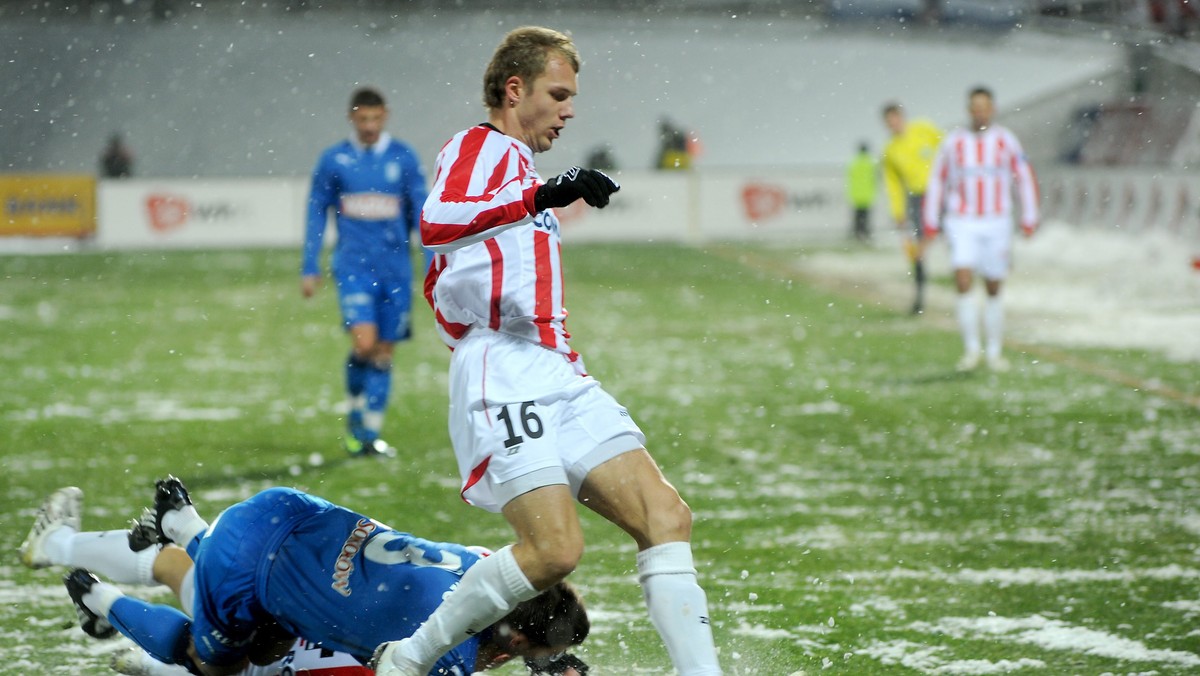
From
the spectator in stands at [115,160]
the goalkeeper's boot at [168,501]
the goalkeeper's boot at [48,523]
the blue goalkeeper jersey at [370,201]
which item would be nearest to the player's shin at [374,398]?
the blue goalkeeper jersey at [370,201]

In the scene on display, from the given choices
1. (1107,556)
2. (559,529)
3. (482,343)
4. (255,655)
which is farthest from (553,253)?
(1107,556)

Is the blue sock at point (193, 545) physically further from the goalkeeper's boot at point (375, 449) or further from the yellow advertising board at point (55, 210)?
the yellow advertising board at point (55, 210)

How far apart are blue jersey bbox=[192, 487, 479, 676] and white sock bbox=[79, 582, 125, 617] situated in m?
0.47

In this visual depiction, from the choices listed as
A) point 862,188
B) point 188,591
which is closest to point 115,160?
point 862,188

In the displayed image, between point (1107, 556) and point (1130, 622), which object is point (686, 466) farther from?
point (1130, 622)

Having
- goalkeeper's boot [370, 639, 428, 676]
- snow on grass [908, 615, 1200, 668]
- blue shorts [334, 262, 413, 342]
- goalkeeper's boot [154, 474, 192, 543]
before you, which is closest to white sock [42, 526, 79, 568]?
goalkeeper's boot [154, 474, 192, 543]

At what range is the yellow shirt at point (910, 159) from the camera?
15.3m

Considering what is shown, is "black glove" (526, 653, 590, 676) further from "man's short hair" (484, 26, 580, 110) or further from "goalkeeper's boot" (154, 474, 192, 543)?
"man's short hair" (484, 26, 580, 110)

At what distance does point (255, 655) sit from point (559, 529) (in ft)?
3.07

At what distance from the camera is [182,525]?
4.14m

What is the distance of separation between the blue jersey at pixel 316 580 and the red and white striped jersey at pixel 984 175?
322 inches

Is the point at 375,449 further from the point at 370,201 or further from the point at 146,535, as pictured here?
the point at 146,535

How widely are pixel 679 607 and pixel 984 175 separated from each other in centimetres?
848

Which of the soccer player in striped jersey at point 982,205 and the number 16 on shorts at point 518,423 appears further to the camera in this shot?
the soccer player in striped jersey at point 982,205
